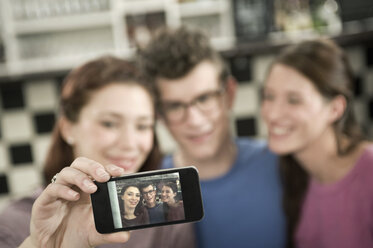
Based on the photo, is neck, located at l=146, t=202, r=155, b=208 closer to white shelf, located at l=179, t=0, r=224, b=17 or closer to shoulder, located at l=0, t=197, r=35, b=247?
shoulder, located at l=0, t=197, r=35, b=247

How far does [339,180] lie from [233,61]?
0.87 meters

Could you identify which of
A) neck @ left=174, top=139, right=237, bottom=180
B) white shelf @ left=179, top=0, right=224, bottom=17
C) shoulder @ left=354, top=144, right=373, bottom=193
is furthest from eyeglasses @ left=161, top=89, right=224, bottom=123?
white shelf @ left=179, top=0, right=224, bottom=17

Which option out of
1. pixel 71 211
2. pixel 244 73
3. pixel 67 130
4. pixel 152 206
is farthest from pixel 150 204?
pixel 244 73

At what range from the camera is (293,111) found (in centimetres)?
84

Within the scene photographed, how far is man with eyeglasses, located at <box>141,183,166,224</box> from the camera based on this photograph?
1.23ft

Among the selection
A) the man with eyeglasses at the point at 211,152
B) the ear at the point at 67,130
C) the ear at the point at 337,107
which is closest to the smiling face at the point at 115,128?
the ear at the point at 67,130

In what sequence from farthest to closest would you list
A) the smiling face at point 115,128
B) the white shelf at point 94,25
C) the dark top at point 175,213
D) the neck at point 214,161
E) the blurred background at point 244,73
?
the white shelf at point 94,25 → the blurred background at point 244,73 → the neck at point 214,161 → the smiling face at point 115,128 → the dark top at point 175,213

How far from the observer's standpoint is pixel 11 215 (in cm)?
50

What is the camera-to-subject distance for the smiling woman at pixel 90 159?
1.31 ft

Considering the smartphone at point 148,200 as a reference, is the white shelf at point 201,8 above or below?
above

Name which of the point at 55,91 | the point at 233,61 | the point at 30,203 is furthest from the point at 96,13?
the point at 30,203

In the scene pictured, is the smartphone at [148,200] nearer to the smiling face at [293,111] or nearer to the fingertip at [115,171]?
the fingertip at [115,171]

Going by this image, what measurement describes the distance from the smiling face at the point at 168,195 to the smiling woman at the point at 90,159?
0.09 ft

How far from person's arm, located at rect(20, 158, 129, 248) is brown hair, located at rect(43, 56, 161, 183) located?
0.34 feet
